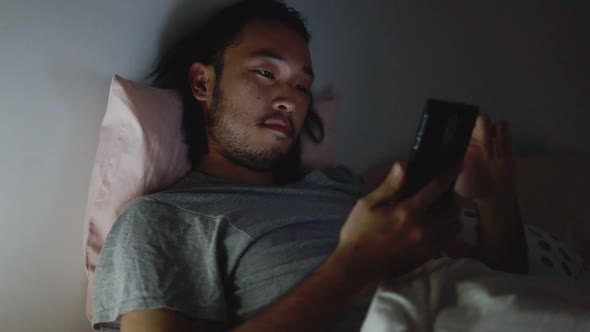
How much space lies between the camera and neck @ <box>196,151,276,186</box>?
3.04 feet

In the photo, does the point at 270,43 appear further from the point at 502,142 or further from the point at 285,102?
the point at 502,142

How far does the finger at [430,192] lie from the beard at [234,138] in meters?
0.37

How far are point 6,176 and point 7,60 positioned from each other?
20cm

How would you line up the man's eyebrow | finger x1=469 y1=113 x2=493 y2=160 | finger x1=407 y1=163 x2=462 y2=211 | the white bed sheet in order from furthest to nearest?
the man's eyebrow
finger x1=469 y1=113 x2=493 y2=160
finger x1=407 y1=163 x2=462 y2=211
the white bed sheet

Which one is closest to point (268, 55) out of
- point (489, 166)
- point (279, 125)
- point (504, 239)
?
point (279, 125)

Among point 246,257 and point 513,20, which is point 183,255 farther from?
point 513,20

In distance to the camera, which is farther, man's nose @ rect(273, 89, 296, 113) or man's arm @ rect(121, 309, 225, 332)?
man's nose @ rect(273, 89, 296, 113)

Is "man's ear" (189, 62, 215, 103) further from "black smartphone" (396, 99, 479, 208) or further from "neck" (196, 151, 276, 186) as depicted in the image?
"black smartphone" (396, 99, 479, 208)

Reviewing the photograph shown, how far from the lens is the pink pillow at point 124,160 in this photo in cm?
81

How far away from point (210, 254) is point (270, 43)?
18.5 inches

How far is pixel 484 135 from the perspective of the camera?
0.81 m

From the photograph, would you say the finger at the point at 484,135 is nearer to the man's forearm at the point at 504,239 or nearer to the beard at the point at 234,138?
the man's forearm at the point at 504,239

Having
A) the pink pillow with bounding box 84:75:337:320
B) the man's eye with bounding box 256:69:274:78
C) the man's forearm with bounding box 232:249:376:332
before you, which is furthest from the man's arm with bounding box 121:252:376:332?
the man's eye with bounding box 256:69:274:78

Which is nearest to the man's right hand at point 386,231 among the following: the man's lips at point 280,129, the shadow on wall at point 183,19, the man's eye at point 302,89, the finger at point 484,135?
the finger at point 484,135
